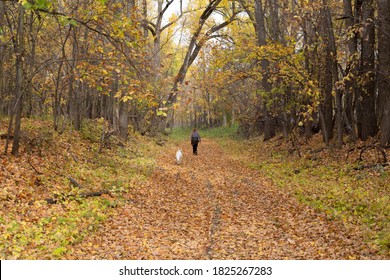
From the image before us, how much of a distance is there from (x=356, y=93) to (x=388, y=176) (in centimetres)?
630

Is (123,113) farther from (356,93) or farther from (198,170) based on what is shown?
(356,93)

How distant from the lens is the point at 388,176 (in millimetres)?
Answer: 11891

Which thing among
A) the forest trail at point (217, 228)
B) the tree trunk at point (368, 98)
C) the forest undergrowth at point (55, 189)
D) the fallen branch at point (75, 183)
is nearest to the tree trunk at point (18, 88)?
the forest undergrowth at point (55, 189)

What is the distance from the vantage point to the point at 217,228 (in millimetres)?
9008

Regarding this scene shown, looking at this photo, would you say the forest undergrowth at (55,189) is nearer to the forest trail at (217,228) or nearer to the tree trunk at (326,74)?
the forest trail at (217,228)

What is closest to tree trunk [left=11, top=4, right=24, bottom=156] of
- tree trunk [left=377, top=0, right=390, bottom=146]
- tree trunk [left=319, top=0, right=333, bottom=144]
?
tree trunk [left=319, top=0, right=333, bottom=144]

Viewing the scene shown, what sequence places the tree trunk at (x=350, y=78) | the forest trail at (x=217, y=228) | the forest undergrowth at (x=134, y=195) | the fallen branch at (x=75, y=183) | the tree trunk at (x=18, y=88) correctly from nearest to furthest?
the forest trail at (x=217, y=228) → the forest undergrowth at (x=134, y=195) → the fallen branch at (x=75, y=183) → the tree trunk at (x=18, y=88) → the tree trunk at (x=350, y=78)

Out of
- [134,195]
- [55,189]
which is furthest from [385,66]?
[55,189]

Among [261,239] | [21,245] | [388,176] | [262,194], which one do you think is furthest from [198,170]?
[21,245]

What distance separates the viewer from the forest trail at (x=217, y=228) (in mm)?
7320

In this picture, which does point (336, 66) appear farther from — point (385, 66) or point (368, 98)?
point (368, 98)

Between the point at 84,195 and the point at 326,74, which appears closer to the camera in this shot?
the point at 84,195

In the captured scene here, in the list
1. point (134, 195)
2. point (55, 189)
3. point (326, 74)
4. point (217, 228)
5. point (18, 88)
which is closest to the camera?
point (217, 228)

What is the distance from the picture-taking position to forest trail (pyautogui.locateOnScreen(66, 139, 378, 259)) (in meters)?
7.32
